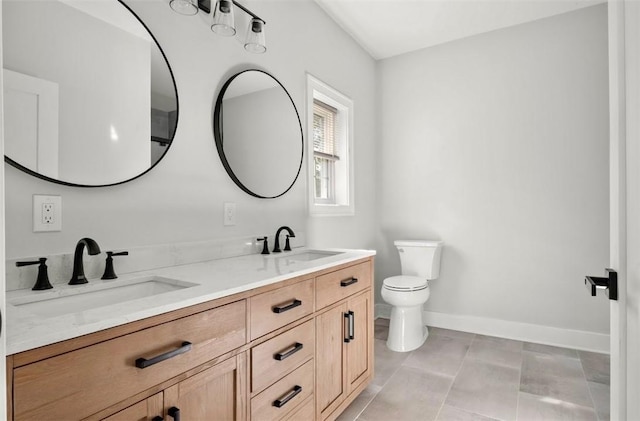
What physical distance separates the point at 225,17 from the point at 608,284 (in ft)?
5.92

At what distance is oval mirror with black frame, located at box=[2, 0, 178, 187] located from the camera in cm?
117

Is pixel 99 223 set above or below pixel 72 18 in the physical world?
below

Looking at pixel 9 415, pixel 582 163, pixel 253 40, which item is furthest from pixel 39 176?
pixel 582 163

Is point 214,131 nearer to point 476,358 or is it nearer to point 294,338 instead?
point 294,338

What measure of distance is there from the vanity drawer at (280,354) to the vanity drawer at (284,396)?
0.11ft

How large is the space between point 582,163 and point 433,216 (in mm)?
1215

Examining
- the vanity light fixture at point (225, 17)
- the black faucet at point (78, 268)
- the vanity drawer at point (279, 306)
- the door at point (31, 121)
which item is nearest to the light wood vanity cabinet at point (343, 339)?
the vanity drawer at point (279, 306)

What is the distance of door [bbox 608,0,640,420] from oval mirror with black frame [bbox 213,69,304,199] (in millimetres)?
1585

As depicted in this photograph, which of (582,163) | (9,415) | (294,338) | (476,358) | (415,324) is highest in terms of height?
(582,163)

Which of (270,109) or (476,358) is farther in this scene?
(476,358)

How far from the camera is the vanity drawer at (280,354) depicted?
1.28 metres

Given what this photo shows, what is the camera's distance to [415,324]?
2.89 meters

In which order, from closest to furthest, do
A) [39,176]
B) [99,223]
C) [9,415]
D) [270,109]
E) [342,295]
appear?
[9,415]
[39,176]
[99,223]
[342,295]
[270,109]

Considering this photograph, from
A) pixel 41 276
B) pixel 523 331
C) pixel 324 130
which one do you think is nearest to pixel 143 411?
pixel 41 276
